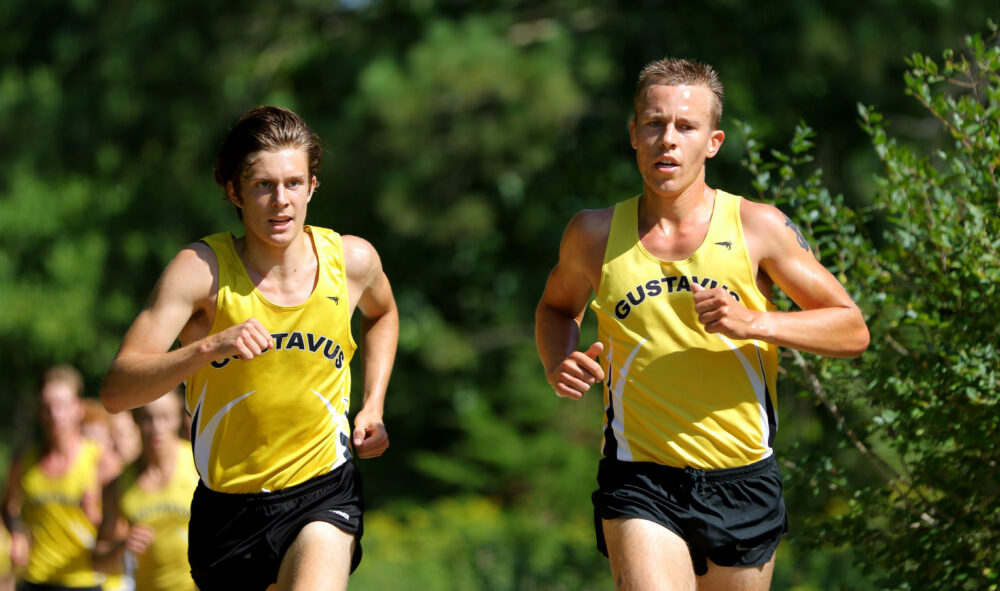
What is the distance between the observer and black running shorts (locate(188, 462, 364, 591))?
4160mm

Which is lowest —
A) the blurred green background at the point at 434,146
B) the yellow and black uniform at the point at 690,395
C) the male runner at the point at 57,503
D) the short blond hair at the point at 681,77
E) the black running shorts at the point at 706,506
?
the black running shorts at the point at 706,506

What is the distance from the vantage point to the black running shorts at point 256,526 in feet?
13.6

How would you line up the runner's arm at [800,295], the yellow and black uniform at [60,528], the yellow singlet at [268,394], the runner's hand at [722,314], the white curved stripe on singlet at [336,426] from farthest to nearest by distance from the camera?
the yellow and black uniform at [60,528] < the white curved stripe on singlet at [336,426] < the yellow singlet at [268,394] < the runner's arm at [800,295] < the runner's hand at [722,314]

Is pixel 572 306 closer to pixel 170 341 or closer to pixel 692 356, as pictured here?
pixel 692 356

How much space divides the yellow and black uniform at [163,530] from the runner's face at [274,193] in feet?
8.19

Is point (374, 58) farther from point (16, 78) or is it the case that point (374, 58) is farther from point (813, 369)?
point (813, 369)

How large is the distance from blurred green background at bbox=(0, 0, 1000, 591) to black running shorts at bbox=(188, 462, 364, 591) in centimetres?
798

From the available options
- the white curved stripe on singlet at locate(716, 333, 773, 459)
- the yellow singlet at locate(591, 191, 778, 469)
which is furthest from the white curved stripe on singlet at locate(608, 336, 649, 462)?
the white curved stripe on singlet at locate(716, 333, 773, 459)

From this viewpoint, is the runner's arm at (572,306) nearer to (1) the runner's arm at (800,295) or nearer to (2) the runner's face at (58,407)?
(1) the runner's arm at (800,295)

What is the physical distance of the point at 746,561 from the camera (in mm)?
3979

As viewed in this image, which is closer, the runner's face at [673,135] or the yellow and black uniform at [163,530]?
the runner's face at [673,135]

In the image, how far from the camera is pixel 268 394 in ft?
13.6

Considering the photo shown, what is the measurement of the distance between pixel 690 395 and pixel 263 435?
135 cm

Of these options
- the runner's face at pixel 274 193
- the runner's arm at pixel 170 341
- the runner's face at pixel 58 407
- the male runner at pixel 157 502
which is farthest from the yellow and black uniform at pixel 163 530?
the runner's face at pixel 274 193
